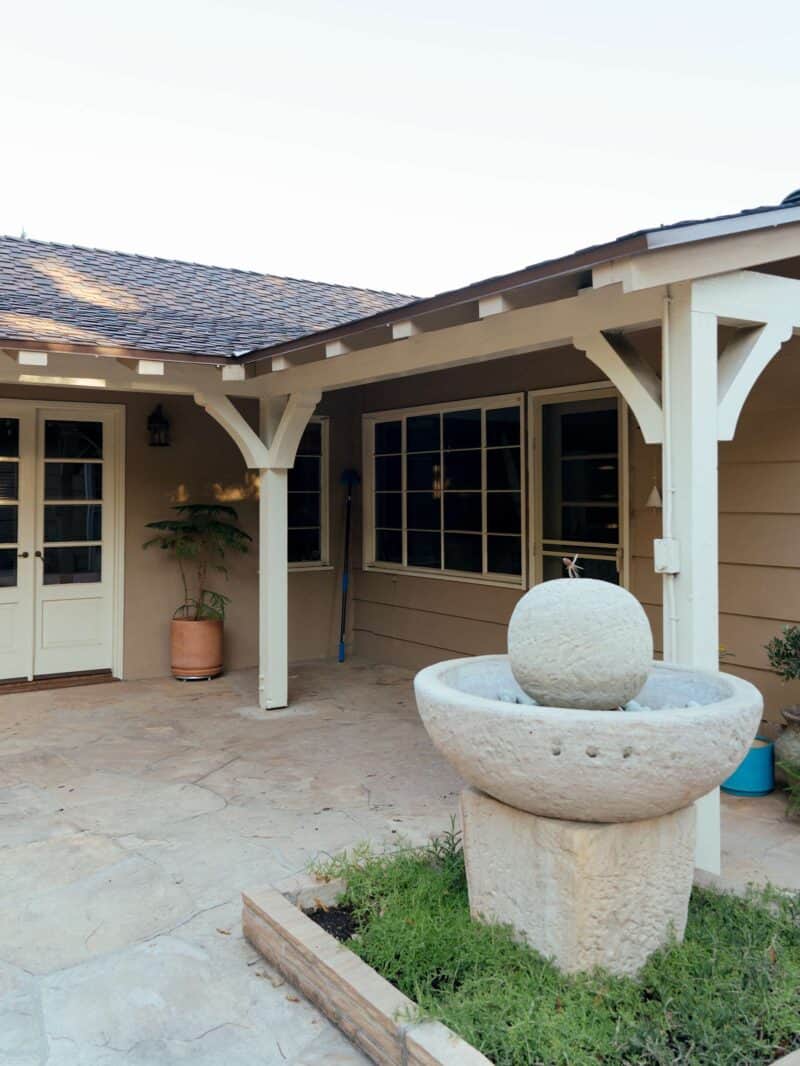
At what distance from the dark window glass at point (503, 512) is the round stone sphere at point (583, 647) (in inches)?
149


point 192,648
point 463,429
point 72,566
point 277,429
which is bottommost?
point 192,648

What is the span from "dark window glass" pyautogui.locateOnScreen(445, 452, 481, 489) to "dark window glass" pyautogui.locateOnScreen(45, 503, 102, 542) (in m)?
2.79

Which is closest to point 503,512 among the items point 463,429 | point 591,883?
point 463,429

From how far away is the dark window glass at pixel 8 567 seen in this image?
638cm

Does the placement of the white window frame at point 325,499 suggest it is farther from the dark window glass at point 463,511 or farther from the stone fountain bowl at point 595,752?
the stone fountain bowl at point 595,752

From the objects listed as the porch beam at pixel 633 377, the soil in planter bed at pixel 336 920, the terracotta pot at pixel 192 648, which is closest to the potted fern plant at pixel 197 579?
the terracotta pot at pixel 192 648

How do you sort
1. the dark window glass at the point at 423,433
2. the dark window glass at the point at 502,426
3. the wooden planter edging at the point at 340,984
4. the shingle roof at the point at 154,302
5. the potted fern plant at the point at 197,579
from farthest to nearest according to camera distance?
the dark window glass at the point at 423,433 → the potted fern plant at the point at 197,579 → the dark window glass at the point at 502,426 → the shingle roof at the point at 154,302 → the wooden planter edging at the point at 340,984

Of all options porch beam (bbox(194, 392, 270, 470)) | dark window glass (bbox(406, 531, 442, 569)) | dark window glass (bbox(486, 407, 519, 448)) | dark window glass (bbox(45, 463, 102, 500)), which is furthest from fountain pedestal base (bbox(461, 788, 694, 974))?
dark window glass (bbox(45, 463, 102, 500))

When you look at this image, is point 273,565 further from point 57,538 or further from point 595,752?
point 595,752

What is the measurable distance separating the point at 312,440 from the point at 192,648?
2188 mm

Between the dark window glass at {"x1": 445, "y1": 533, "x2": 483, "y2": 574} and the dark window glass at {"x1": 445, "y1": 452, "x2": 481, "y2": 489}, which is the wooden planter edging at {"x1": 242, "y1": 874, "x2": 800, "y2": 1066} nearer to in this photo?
the dark window glass at {"x1": 445, "y1": 533, "x2": 483, "y2": 574}

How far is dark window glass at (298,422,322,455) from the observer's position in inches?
303

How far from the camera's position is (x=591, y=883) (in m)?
2.11

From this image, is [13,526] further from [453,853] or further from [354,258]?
[354,258]
